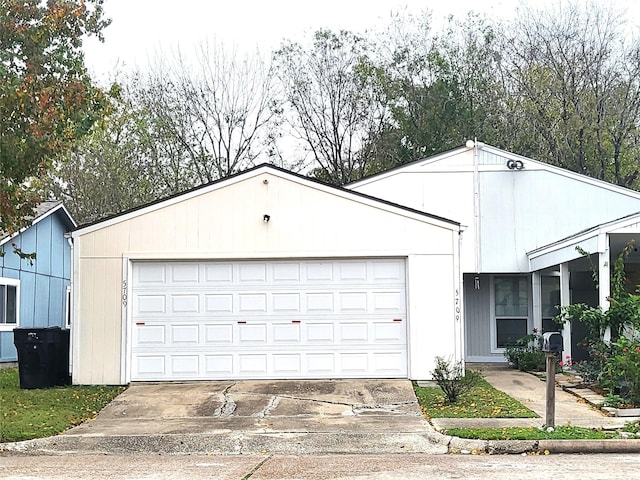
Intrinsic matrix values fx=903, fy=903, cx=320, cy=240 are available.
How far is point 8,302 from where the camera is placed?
868 inches

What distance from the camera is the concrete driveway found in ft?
37.4

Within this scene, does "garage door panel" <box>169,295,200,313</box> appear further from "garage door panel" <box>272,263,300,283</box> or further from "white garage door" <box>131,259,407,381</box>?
"garage door panel" <box>272,263,300,283</box>

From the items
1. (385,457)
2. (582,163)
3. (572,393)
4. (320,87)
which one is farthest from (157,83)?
(385,457)

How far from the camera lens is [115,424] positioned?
1307 cm

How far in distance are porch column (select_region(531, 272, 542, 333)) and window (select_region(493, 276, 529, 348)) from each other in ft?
3.18

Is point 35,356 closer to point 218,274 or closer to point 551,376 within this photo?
point 218,274

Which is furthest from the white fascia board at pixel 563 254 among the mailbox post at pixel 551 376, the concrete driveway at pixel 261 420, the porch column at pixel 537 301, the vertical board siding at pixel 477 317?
the mailbox post at pixel 551 376

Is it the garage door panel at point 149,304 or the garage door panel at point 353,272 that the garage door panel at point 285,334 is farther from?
the garage door panel at point 149,304

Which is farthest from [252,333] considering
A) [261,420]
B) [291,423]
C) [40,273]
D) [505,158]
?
[40,273]

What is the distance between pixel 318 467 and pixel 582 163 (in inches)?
1007

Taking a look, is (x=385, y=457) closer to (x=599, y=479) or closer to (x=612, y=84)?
(x=599, y=479)

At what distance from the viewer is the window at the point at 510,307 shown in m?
22.4

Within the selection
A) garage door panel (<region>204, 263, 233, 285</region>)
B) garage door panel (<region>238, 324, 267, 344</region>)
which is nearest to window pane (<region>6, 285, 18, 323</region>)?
garage door panel (<region>204, 263, 233, 285</region>)

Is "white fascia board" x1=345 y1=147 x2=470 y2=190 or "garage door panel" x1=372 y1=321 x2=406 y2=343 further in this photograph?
"white fascia board" x1=345 y1=147 x2=470 y2=190
